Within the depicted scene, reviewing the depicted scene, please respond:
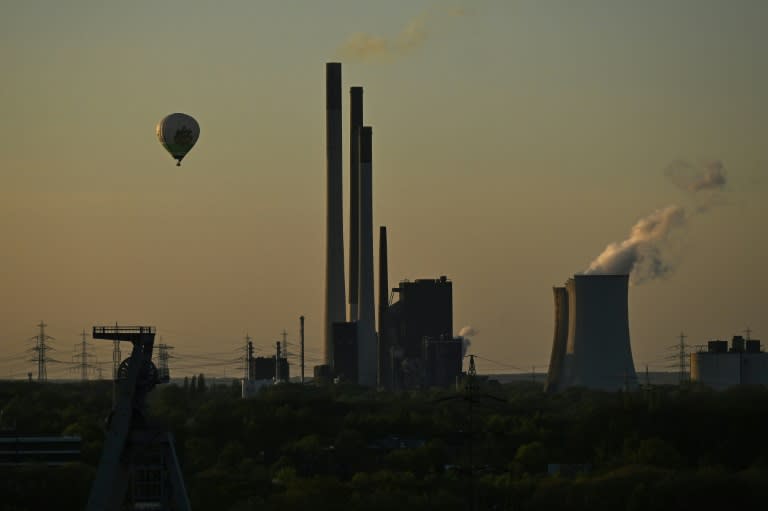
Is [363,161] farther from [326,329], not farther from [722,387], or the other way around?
[722,387]

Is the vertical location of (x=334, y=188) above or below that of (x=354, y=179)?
below

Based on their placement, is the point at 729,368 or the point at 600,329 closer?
the point at 600,329

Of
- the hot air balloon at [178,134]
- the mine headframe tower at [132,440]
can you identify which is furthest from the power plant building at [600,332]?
the mine headframe tower at [132,440]

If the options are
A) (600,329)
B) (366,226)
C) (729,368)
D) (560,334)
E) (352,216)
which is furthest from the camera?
(352,216)

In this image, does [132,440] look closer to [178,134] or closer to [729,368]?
[178,134]

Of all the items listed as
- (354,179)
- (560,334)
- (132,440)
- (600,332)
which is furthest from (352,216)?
(132,440)

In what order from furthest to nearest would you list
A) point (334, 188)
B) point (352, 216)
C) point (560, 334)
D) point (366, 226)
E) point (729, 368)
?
point (352, 216), point (366, 226), point (334, 188), point (729, 368), point (560, 334)

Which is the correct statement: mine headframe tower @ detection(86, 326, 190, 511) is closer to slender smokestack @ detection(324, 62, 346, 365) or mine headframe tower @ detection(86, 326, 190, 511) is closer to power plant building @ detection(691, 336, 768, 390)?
power plant building @ detection(691, 336, 768, 390)
